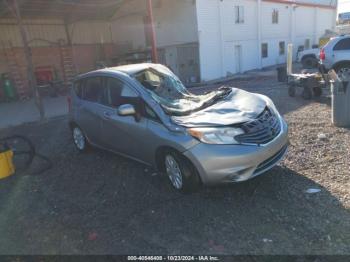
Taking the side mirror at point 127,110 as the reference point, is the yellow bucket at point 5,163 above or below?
below

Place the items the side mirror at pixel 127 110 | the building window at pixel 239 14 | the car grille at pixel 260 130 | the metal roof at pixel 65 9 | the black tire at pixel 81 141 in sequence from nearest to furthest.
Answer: the car grille at pixel 260 130
the side mirror at pixel 127 110
the black tire at pixel 81 141
the metal roof at pixel 65 9
the building window at pixel 239 14

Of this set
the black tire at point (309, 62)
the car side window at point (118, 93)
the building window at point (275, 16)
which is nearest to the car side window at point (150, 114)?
the car side window at point (118, 93)

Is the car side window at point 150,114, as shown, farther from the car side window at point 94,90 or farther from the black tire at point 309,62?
the black tire at point 309,62

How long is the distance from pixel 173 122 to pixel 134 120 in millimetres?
802

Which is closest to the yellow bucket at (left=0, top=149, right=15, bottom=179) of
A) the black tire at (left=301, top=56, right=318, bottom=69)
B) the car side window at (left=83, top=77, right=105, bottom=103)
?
the car side window at (left=83, top=77, right=105, bottom=103)

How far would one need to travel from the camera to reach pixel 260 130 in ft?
13.0

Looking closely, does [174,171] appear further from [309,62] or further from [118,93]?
[309,62]

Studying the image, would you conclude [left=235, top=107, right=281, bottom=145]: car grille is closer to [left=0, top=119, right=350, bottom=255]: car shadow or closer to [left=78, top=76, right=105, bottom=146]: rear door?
[left=0, top=119, right=350, bottom=255]: car shadow

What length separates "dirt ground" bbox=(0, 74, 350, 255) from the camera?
10.7ft

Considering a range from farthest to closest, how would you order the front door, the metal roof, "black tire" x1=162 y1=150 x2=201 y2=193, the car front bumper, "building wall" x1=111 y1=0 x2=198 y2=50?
"building wall" x1=111 y1=0 x2=198 y2=50 → the metal roof → the front door → "black tire" x1=162 y1=150 x2=201 y2=193 → the car front bumper

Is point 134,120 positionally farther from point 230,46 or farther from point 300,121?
point 230,46

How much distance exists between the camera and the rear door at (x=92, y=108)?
217 inches

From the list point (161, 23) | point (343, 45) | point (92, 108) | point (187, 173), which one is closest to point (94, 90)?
point (92, 108)

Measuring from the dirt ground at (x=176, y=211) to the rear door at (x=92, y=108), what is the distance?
59 centimetres
